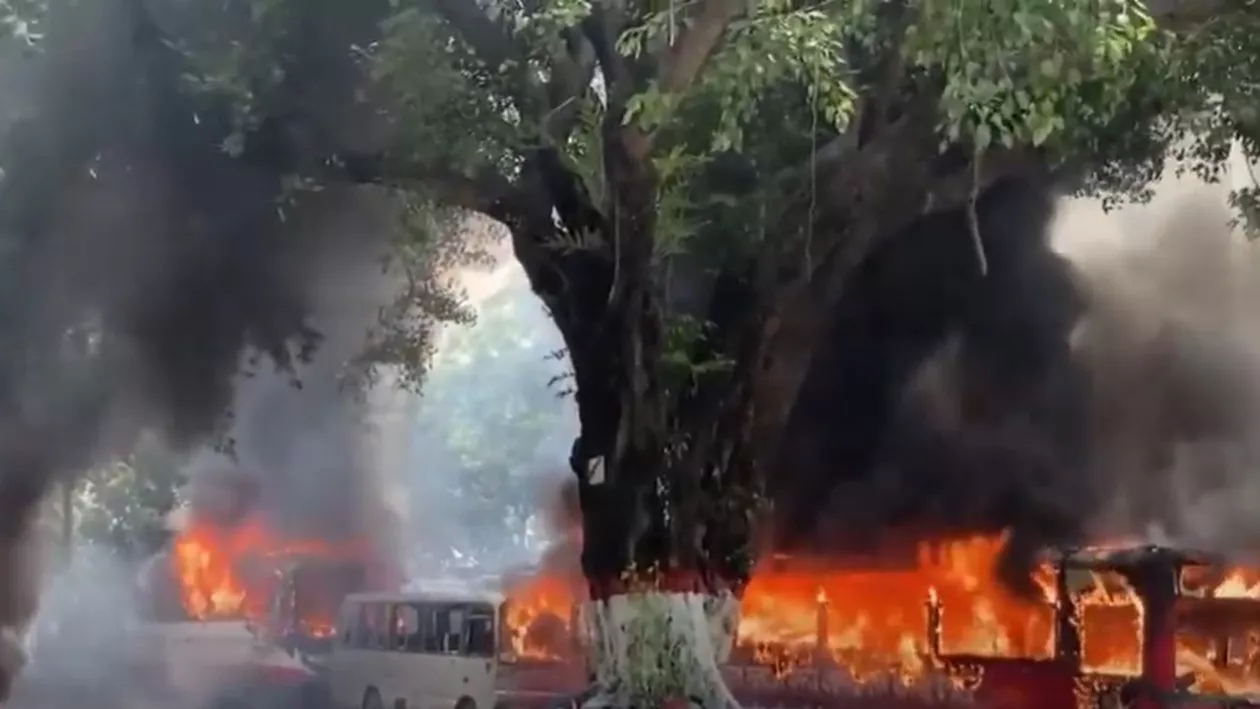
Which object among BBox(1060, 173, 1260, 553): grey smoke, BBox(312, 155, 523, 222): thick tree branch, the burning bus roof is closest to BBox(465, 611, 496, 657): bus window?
BBox(312, 155, 523, 222): thick tree branch

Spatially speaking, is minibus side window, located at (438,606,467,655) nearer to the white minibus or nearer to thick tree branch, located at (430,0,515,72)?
the white minibus

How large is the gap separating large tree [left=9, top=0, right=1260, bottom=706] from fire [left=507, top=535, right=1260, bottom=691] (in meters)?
2.15

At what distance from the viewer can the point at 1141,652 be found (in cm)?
732

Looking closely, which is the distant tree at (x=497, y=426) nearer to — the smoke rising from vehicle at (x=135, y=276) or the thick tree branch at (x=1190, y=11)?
the smoke rising from vehicle at (x=135, y=276)

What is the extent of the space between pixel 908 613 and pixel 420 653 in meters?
2.79

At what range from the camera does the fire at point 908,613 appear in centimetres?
754

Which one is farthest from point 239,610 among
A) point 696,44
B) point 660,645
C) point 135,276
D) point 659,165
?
point 696,44

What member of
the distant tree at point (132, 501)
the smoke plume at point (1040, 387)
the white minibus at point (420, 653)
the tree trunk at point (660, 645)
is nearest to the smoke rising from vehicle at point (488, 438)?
the white minibus at point (420, 653)

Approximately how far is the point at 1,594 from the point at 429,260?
123 inches

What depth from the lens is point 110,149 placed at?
6570 mm

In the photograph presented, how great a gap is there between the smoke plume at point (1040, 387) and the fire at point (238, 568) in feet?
9.40

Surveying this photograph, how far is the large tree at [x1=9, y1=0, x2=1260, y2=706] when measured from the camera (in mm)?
5469

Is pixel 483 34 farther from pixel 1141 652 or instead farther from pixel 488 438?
pixel 1141 652

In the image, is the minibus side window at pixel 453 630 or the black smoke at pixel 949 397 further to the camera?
the minibus side window at pixel 453 630
